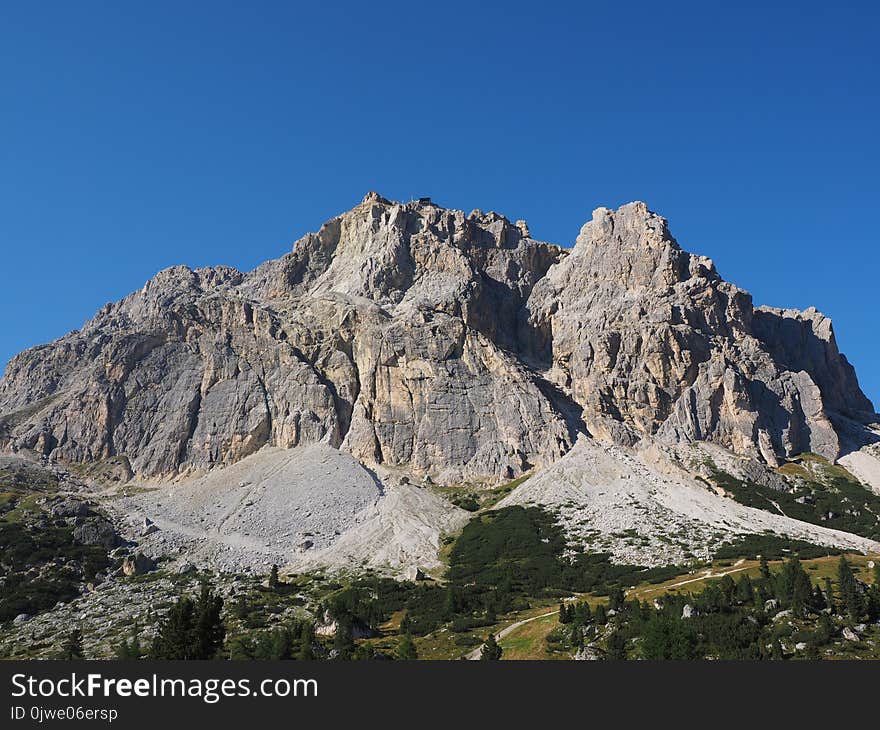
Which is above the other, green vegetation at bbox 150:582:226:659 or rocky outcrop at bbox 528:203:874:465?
rocky outcrop at bbox 528:203:874:465

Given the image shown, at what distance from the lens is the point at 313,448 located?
492ft

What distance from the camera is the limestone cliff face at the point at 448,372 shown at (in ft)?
492

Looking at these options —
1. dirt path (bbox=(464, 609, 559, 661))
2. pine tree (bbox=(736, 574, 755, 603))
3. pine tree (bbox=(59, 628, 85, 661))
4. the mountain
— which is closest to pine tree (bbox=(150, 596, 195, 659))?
pine tree (bbox=(59, 628, 85, 661))

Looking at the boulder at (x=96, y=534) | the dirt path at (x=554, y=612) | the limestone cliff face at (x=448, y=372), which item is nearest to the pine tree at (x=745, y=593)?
the dirt path at (x=554, y=612)

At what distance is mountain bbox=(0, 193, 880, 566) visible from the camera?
133 m

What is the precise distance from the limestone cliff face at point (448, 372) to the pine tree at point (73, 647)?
3127 inches

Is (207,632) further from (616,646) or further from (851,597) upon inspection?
(851,597)

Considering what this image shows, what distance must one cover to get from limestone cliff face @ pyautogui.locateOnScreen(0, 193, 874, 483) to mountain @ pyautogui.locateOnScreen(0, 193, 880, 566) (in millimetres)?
492

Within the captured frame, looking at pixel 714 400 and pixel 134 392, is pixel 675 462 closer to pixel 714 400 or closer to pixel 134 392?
pixel 714 400

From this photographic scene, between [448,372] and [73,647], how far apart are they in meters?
105

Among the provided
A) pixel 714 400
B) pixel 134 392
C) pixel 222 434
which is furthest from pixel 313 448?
pixel 714 400

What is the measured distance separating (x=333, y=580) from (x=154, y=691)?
72.9 meters

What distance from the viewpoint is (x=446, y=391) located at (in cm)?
15850

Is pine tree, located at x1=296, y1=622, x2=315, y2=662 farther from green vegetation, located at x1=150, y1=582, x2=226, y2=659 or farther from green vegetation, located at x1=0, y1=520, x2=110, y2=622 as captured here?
green vegetation, located at x1=0, y1=520, x2=110, y2=622
